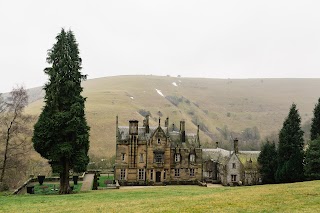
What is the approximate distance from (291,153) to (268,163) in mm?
6213

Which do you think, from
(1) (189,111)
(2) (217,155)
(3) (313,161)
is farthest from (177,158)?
(1) (189,111)

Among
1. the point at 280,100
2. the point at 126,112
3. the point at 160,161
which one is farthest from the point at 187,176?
the point at 280,100

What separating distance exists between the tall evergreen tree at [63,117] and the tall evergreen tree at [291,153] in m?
31.2

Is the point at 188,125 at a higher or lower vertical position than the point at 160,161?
higher

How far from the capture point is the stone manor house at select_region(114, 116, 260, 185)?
185 feet

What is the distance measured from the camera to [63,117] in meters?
36.1

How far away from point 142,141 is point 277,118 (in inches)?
5011

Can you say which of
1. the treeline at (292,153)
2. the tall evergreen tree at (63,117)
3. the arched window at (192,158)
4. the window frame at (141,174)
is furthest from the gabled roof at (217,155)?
the tall evergreen tree at (63,117)

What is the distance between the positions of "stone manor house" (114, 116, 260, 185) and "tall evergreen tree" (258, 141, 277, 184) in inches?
111

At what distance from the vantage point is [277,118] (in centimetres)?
16812

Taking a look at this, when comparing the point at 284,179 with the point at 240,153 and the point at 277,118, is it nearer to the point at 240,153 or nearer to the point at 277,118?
the point at 240,153

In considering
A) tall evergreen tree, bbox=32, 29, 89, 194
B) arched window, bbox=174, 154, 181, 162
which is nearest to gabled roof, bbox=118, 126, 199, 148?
arched window, bbox=174, 154, 181, 162

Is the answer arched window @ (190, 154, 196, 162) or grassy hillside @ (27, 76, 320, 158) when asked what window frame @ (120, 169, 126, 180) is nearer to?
arched window @ (190, 154, 196, 162)

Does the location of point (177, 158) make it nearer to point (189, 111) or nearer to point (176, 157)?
point (176, 157)
